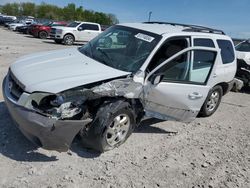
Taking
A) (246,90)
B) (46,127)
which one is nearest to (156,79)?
(46,127)

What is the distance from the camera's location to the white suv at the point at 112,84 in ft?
12.5

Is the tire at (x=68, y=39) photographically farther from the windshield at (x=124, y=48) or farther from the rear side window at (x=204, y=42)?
the rear side window at (x=204, y=42)

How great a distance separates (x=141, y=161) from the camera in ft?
14.2

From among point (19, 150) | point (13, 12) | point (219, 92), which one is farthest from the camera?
point (13, 12)

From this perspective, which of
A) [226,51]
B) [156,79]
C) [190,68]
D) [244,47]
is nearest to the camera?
[156,79]

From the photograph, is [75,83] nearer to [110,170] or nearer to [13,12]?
[110,170]

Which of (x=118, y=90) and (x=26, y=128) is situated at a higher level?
(x=118, y=90)

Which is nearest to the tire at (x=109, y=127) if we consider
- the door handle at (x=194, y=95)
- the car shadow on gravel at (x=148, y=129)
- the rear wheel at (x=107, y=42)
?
the car shadow on gravel at (x=148, y=129)

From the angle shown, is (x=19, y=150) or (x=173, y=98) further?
(x=173, y=98)

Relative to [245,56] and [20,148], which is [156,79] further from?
[245,56]

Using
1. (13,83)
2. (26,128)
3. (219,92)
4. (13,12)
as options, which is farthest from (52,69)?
(13,12)

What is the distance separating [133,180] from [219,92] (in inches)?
141

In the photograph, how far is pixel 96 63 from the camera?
15.4ft

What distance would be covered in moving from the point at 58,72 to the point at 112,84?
0.79 meters
